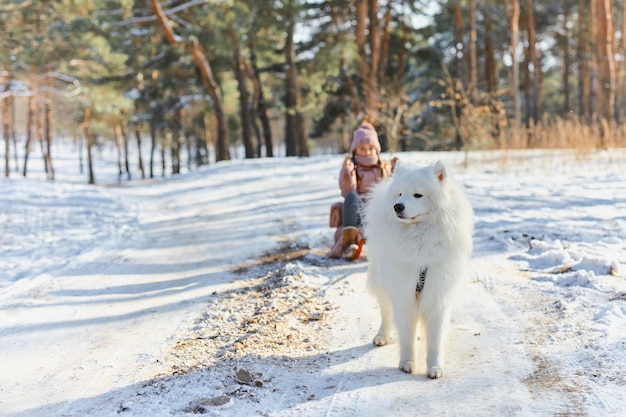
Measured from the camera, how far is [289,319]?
4699mm

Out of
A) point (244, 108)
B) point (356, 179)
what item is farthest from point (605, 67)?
point (244, 108)

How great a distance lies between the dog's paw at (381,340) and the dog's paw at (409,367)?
19.6 inches

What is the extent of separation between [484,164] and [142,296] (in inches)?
395

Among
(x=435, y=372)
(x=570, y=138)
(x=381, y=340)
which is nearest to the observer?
(x=435, y=372)

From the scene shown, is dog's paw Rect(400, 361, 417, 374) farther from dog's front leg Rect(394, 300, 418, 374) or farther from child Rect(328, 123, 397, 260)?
child Rect(328, 123, 397, 260)

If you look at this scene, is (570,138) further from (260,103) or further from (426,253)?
(260,103)

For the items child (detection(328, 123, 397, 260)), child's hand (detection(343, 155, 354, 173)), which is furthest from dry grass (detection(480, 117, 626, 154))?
child's hand (detection(343, 155, 354, 173))

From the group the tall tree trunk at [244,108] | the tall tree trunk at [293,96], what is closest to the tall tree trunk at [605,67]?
the tall tree trunk at [293,96]

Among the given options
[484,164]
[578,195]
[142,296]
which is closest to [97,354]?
[142,296]

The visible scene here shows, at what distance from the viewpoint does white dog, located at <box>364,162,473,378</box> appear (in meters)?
3.58

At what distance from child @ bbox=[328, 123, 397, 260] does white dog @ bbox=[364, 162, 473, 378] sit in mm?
2831

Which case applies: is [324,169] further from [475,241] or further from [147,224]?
[475,241]

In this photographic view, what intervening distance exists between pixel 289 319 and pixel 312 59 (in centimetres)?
1903

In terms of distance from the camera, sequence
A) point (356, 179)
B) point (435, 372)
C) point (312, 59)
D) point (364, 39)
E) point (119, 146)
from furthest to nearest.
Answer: point (119, 146) < point (312, 59) < point (364, 39) < point (356, 179) < point (435, 372)
